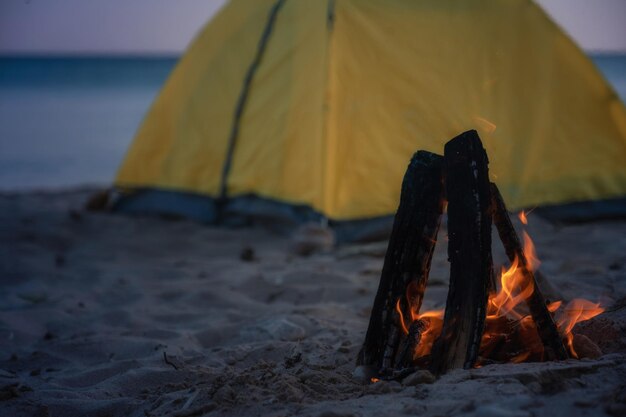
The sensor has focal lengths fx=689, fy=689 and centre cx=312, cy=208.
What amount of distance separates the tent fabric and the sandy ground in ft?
1.82

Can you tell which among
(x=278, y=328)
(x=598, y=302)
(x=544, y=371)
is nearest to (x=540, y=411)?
(x=544, y=371)

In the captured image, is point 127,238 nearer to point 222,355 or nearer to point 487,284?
point 222,355

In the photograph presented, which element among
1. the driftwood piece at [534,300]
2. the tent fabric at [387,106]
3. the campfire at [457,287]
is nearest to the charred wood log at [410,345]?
the campfire at [457,287]

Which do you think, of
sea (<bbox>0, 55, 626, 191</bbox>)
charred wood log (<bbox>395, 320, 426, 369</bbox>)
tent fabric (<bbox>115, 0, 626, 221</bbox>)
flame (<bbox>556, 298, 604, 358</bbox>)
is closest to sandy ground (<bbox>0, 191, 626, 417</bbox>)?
flame (<bbox>556, 298, 604, 358</bbox>)

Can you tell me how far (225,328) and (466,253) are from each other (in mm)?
1871

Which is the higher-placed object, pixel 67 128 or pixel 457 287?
pixel 457 287

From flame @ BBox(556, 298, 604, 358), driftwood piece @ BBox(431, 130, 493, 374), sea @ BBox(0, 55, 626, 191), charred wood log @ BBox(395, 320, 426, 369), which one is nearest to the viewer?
driftwood piece @ BBox(431, 130, 493, 374)

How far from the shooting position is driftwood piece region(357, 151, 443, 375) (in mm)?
2867

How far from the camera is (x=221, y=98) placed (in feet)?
24.2

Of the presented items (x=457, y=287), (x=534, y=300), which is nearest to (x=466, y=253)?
(x=457, y=287)

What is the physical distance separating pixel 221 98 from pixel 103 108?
26.3 meters

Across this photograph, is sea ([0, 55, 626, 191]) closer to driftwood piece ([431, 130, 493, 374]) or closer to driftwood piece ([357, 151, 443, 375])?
driftwood piece ([357, 151, 443, 375])

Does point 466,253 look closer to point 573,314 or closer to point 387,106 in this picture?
point 573,314

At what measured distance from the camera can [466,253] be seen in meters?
2.76
